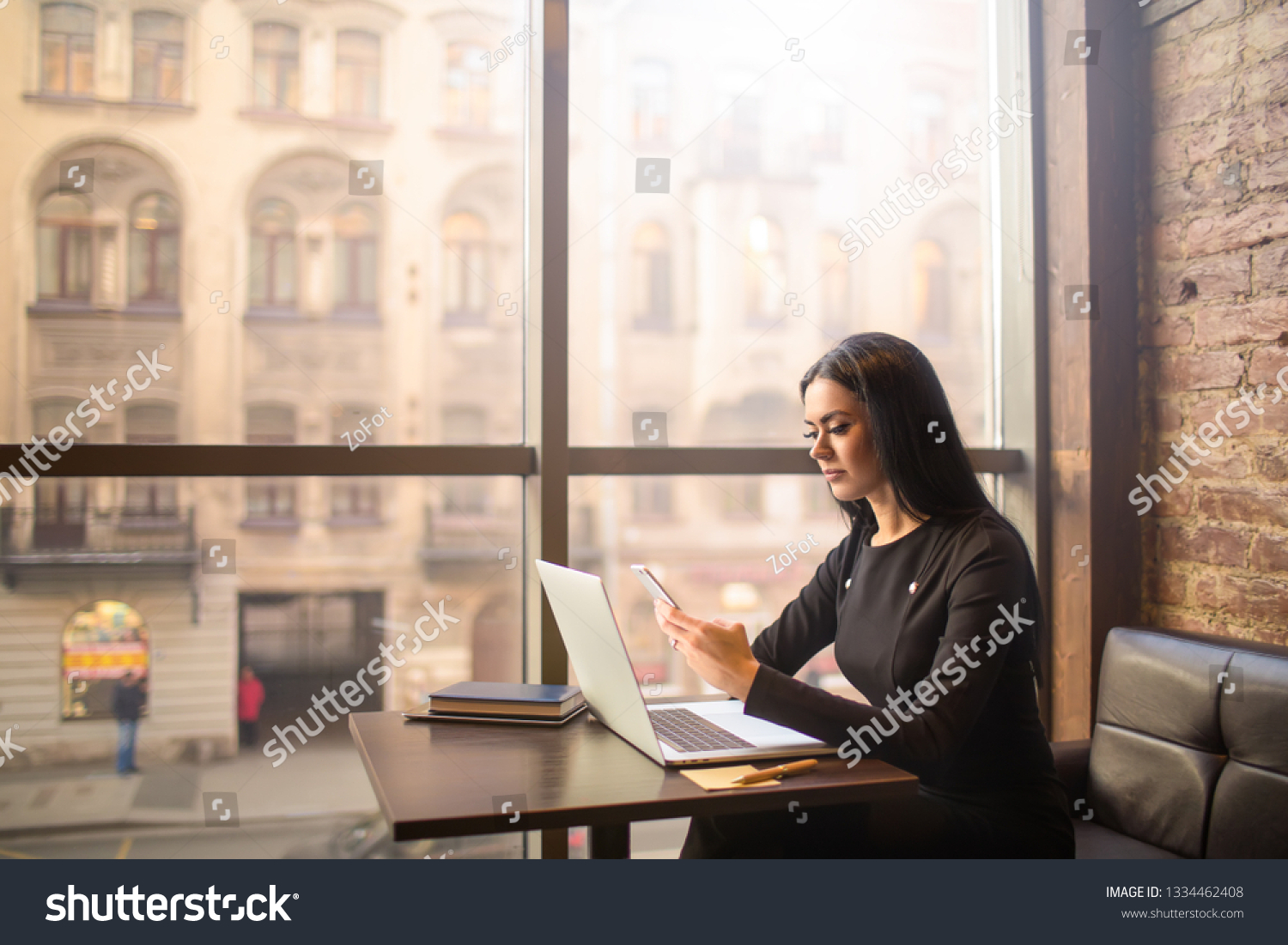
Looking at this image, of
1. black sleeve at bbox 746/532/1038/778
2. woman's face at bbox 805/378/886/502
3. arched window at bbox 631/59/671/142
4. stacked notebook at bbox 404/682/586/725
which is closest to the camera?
black sleeve at bbox 746/532/1038/778

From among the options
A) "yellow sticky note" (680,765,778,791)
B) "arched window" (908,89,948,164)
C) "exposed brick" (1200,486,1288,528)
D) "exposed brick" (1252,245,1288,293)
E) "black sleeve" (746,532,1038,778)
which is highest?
"arched window" (908,89,948,164)

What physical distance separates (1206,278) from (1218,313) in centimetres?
9

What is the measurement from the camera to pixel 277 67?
82.2 inches

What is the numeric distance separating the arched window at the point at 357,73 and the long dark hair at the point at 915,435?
1.31 metres

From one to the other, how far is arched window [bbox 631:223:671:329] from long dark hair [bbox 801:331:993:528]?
78cm

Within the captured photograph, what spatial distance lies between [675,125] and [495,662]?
1.39 metres

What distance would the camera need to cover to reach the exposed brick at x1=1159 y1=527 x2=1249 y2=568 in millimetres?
2115

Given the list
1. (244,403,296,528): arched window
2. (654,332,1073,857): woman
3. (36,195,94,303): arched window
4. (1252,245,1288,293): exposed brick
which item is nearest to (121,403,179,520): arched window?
(244,403,296,528): arched window

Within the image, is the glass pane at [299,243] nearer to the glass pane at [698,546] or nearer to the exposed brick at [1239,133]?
the glass pane at [698,546]

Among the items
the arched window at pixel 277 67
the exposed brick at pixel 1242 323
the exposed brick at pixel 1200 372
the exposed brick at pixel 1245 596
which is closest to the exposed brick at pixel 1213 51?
the exposed brick at pixel 1242 323

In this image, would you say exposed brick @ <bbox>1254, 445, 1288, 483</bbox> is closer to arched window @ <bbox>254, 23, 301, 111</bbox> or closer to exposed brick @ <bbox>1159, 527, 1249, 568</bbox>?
exposed brick @ <bbox>1159, 527, 1249, 568</bbox>

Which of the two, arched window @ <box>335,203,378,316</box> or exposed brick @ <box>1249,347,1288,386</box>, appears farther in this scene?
arched window @ <box>335,203,378,316</box>

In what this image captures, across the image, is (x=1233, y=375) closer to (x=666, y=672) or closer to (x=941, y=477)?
(x=941, y=477)

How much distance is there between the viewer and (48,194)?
77.0 inches
